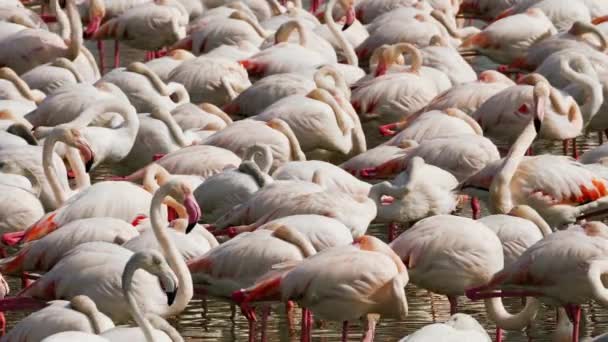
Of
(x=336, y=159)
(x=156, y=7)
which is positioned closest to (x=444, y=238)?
(x=336, y=159)

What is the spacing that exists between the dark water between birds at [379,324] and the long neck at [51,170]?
3.72 feet

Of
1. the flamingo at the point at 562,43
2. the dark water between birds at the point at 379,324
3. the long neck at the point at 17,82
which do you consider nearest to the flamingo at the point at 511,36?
the flamingo at the point at 562,43

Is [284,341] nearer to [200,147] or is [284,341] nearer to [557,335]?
[557,335]

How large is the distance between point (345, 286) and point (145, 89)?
584 cm

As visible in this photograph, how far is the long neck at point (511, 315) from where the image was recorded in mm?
9047

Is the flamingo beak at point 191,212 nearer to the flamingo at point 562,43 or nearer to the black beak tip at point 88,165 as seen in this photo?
the black beak tip at point 88,165

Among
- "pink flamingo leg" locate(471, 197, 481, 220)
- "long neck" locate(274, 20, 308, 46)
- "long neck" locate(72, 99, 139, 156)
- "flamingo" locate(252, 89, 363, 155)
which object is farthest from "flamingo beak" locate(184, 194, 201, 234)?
"long neck" locate(274, 20, 308, 46)

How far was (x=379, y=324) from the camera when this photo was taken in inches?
385

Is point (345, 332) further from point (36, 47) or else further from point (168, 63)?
point (36, 47)

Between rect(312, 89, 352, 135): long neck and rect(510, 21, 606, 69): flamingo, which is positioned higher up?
rect(312, 89, 352, 135): long neck

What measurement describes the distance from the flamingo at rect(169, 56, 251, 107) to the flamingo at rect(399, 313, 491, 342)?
7.27 m

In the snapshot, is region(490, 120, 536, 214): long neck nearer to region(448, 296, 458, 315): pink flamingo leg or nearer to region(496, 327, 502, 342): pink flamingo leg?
region(448, 296, 458, 315): pink flamingo leg

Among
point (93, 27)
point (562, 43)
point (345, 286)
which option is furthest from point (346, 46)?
point (345, 286)

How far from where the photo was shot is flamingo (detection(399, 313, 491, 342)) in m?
7.11
